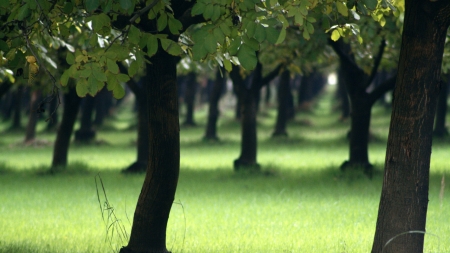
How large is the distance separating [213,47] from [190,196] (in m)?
8.88

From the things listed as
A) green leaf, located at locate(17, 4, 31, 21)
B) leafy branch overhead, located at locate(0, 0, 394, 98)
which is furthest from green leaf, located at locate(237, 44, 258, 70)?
green leaf, located at locate(17, 4, 31, 21)

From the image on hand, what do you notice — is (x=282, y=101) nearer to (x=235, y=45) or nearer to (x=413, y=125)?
(x=413, y=125)

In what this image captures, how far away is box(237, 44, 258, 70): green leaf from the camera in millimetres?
4930

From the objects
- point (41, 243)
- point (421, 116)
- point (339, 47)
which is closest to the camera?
point (421, 116)

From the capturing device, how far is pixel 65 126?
722 inches

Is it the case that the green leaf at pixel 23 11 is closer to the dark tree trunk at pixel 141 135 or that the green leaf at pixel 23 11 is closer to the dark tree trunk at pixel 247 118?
the dark tree trunk at pixel 141 135

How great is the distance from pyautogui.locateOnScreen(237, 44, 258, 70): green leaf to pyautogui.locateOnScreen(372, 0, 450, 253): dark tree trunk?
1.74m

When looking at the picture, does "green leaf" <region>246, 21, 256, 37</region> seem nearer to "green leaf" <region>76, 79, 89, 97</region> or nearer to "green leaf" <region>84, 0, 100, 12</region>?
"green leaf" <region>84, 0, 100, 12</region>

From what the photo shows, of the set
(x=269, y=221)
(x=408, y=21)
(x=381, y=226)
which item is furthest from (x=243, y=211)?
(x=408, y=21)

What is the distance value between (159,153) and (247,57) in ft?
8.62

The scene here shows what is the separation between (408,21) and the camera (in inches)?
235

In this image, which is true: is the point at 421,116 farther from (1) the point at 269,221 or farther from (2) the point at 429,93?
(1) the point at 269,221

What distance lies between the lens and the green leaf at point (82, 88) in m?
5.32

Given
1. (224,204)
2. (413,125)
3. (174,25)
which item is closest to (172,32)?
(174,25)
